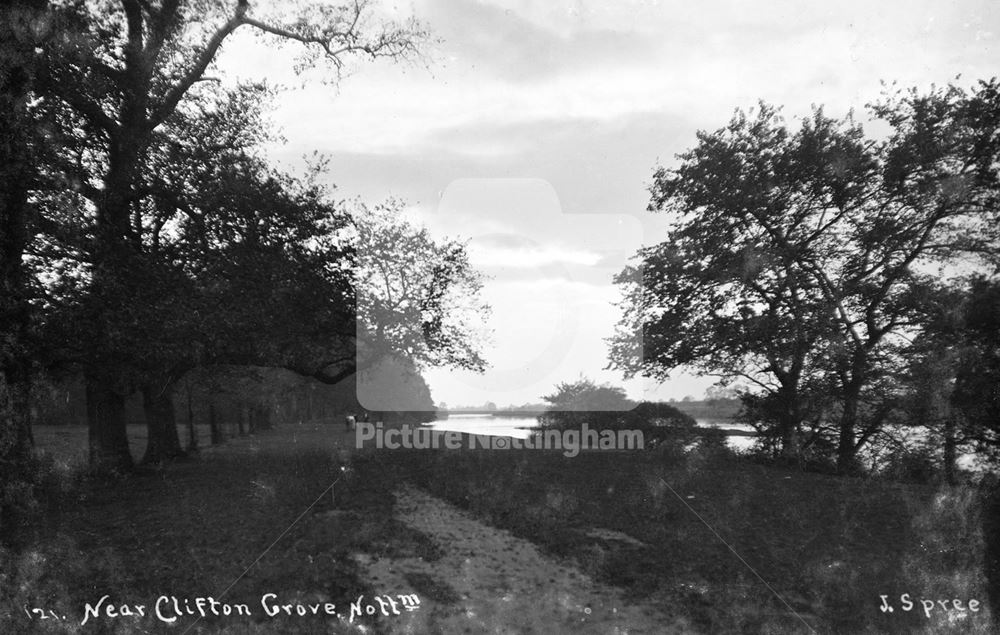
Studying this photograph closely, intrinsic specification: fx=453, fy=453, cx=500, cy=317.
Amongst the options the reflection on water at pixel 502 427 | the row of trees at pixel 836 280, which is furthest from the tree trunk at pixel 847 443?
the reflection on water at pixel 502 427

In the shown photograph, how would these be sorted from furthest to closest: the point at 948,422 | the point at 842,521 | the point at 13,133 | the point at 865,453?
the point at 865,453, the point at 948,422, the point at 842,521, the point at 13,133

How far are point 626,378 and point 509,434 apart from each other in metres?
7.12

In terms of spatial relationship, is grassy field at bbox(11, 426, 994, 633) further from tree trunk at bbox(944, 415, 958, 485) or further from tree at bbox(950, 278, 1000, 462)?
tree at bbox(950, 278, 1000, 462)

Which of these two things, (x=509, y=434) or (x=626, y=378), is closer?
(x=626, y=378)

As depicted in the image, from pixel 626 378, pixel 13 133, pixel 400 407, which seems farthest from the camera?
pixel 400 407

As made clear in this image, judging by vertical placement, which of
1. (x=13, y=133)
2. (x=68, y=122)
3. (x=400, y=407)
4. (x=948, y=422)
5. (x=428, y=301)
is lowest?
(x=400, y=407)

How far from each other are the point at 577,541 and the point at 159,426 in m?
16.2

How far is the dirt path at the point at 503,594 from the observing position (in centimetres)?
634

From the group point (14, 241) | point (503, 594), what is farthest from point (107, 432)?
point (503, 594)

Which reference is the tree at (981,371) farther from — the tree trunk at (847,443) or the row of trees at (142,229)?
the row of trees at (142,229)

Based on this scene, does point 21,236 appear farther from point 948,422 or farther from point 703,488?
point 948,422

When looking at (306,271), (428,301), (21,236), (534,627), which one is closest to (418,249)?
(428,301)

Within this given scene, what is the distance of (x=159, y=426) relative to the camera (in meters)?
16.9

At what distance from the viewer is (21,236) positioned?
28.7 ft
